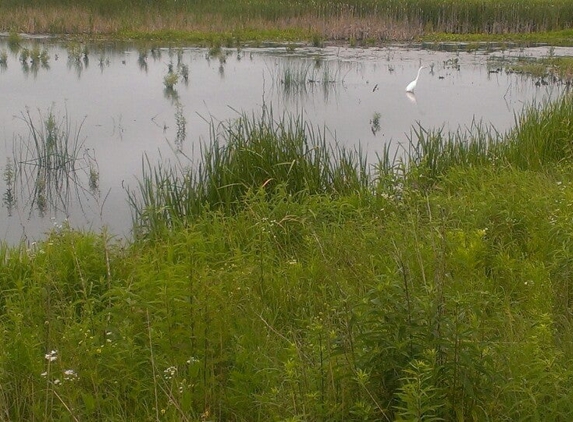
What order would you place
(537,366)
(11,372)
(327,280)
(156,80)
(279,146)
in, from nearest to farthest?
(537,366) → (11,372) → (327,280) → (279,146) → (156,80)

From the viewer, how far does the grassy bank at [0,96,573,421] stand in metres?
2.37

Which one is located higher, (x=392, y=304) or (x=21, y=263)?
(x=392, y=304)

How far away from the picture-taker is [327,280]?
12.3 ft

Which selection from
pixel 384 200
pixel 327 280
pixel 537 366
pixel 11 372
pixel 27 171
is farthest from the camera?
pixel 27 171

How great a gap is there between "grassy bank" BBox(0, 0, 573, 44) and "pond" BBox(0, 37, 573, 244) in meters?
1.99

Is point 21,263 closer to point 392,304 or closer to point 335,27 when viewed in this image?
point 392,304

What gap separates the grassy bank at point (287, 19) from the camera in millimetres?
18703

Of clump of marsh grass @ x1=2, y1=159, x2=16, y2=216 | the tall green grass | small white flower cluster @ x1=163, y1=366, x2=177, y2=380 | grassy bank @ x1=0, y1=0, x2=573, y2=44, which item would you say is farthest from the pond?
the tall green grass

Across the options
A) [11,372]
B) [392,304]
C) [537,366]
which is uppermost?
[392,304]

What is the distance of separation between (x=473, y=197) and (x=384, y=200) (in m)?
0.62

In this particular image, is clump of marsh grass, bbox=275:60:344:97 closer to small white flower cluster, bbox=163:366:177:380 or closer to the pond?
the pond

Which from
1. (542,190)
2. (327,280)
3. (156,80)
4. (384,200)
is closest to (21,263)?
(327,280)

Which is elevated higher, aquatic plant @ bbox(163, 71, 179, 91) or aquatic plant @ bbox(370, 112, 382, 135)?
aquatic plant @ bbox(163, 71, 179, 91)

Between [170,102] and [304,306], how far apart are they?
23.5 feet
